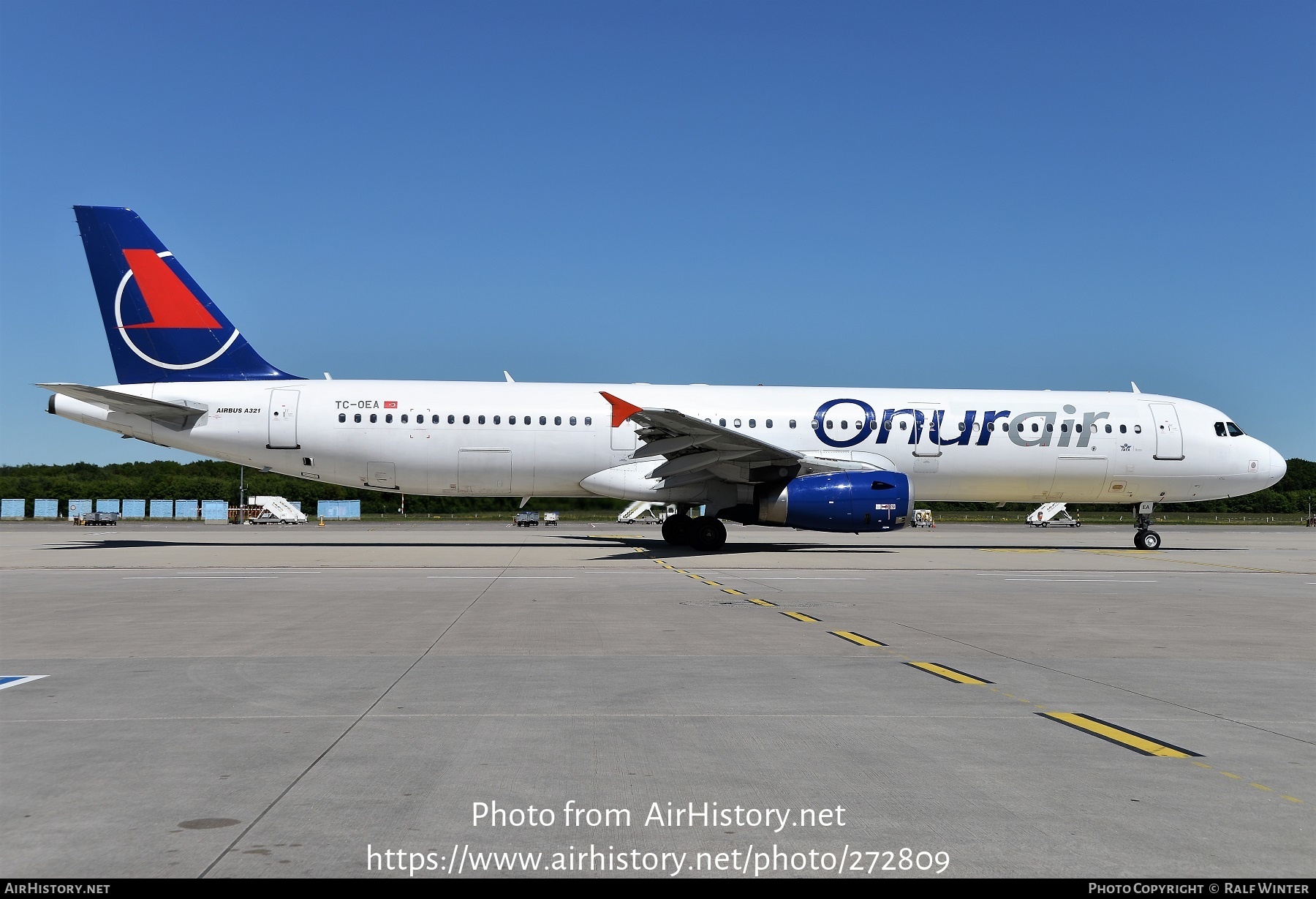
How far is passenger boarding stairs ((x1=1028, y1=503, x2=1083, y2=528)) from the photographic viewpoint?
51781 millimetres

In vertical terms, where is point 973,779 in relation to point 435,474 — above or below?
below

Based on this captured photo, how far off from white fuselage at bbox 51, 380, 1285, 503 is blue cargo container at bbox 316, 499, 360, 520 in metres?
36.8

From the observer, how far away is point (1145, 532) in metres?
25.6

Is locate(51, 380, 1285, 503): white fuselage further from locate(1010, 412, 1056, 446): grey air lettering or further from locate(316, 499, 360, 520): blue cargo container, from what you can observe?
locate(316, 499, 360, 520): blue cargo container

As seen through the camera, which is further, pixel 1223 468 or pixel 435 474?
pixel 1223 468

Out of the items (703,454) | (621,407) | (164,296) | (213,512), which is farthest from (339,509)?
(703,454)

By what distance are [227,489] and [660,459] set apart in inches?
2106

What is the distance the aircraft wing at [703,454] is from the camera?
66.9ft

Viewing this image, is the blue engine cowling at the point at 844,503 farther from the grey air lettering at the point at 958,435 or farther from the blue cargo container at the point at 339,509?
the blue cargo container at the point at 339,509

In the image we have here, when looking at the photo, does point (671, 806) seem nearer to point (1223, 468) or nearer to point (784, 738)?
point (784, 738)

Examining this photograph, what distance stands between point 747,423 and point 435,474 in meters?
7.92

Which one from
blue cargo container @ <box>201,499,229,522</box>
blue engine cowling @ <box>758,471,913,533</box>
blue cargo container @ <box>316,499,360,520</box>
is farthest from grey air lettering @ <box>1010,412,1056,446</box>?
blue cargo container @ <box>201,499,229,522</box>
